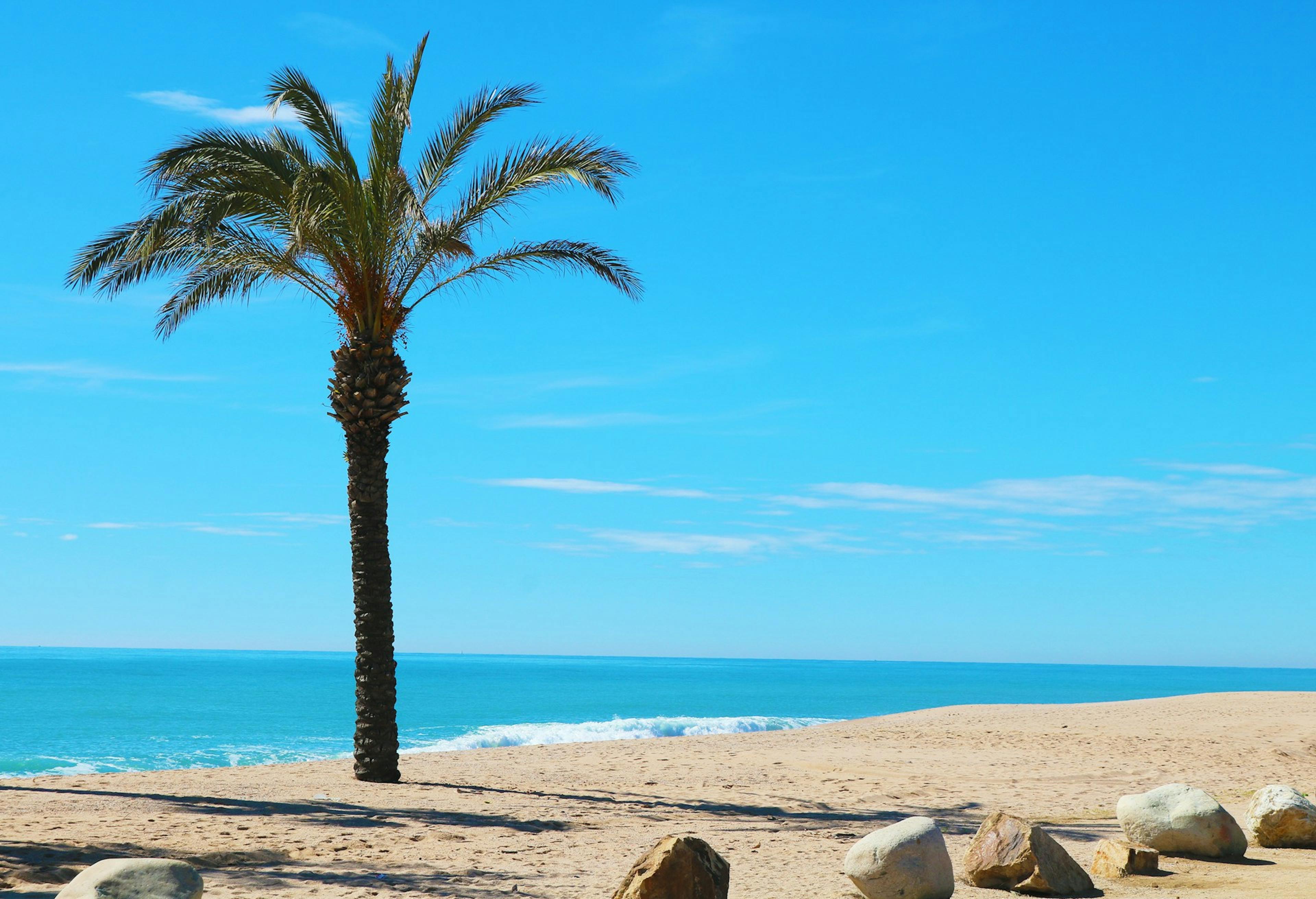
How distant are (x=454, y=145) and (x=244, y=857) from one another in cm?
972

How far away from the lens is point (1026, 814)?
40.7ft

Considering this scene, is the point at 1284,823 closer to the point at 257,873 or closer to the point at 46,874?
the point at 257,873

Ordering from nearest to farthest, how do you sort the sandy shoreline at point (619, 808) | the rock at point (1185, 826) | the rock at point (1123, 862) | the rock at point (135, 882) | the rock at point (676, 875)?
the rock at point (135, 882) → the rock at point (676, 875) → the sandy shoreline at point (619, 808) → the rock at point (1123, 862) → the rock at point (1185, 826)

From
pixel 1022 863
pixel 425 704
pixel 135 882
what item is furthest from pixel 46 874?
pixel 425 704

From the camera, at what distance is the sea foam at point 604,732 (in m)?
35.0

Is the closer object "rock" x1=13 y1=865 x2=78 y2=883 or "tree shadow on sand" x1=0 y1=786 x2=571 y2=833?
"rock" x1=13 y1=865 x2=78 y2=883

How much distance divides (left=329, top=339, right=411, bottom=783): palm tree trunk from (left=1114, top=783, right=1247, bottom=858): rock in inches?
355

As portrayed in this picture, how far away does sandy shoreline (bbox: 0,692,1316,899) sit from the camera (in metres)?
8.38

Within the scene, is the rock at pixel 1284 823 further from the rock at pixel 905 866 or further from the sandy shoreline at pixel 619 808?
the rock at pixel 905 866

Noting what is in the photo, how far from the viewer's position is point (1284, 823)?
9758 mm

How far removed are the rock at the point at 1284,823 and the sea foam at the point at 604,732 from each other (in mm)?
23974

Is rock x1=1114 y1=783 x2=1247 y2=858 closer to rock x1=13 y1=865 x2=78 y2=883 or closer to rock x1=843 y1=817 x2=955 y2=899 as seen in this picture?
rock x1=843 y1=817 x2=955 y2=899

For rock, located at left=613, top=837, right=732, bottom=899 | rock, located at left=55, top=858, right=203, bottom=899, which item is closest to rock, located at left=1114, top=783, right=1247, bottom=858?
rock, located at left=613, top=837, right=732, bottom=899

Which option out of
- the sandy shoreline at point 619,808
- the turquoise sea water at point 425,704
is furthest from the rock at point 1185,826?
the turquoise sea water at point 425,704
